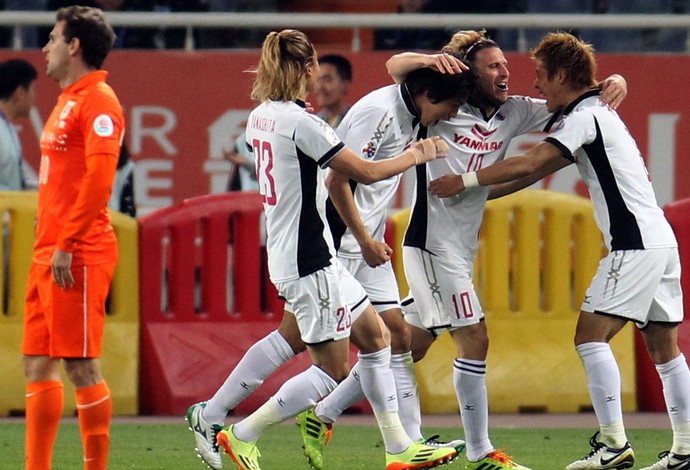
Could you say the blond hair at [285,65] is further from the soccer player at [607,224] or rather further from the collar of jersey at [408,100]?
the soccer player at [607,224]

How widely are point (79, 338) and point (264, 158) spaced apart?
1.22 metres

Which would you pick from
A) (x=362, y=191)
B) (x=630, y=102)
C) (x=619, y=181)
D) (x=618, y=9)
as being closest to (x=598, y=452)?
(x=619, y=181)

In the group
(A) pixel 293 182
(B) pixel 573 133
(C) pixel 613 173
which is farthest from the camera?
(C) pixel 613 173

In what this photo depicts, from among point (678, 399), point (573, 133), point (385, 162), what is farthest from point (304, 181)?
point (678, 399)

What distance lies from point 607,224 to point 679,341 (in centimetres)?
339

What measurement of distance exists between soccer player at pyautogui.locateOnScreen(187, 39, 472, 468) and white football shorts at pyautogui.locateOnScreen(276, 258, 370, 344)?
0.92ft

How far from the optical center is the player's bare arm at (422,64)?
7.07 metres

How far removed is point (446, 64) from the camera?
7062 mm

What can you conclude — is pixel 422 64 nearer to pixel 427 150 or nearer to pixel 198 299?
pixel 427 150

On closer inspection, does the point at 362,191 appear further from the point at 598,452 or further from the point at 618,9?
the point at 618,9

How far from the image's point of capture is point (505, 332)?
10406 mm

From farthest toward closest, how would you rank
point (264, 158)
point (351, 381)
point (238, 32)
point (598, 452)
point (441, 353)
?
1. point (238, 32)
2. point (441, 353)
3. point (351, 381)
4. point (598, 452)
5. point (264, 158)

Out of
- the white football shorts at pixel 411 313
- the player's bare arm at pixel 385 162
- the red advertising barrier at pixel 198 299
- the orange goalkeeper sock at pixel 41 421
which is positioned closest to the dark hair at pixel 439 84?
the player's bare arm at pixel 385 162

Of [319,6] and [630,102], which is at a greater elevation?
[319,6]
